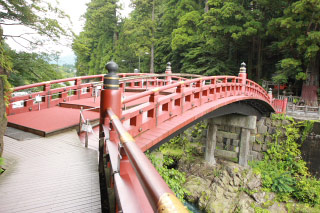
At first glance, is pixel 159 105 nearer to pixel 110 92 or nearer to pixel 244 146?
pixel 110 92

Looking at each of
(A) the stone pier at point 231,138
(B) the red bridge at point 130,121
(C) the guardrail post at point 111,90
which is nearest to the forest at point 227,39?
(B) the red bridge at point 130,121

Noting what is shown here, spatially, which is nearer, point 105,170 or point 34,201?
point 34,201

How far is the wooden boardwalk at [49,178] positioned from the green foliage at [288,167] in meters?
13.1

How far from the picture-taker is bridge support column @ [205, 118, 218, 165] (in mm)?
15172

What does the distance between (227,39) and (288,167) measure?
12.5 m

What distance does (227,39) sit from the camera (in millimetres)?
20641

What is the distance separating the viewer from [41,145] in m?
5.08

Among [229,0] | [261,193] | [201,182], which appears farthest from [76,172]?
[229,0]

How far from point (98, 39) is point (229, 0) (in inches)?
1022

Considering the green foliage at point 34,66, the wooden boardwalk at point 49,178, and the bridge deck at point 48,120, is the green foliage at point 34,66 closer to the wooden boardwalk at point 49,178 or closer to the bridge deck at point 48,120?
the bridge deck at point 48,120

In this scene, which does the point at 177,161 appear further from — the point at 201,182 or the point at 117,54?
the point at 117,54

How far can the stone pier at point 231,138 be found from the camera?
14.8 meters

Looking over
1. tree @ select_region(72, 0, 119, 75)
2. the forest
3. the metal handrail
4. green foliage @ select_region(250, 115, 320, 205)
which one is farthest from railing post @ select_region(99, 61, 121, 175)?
tree @ select_region(72, 0, 119, 75)

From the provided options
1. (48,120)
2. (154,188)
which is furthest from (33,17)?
(154,188)
